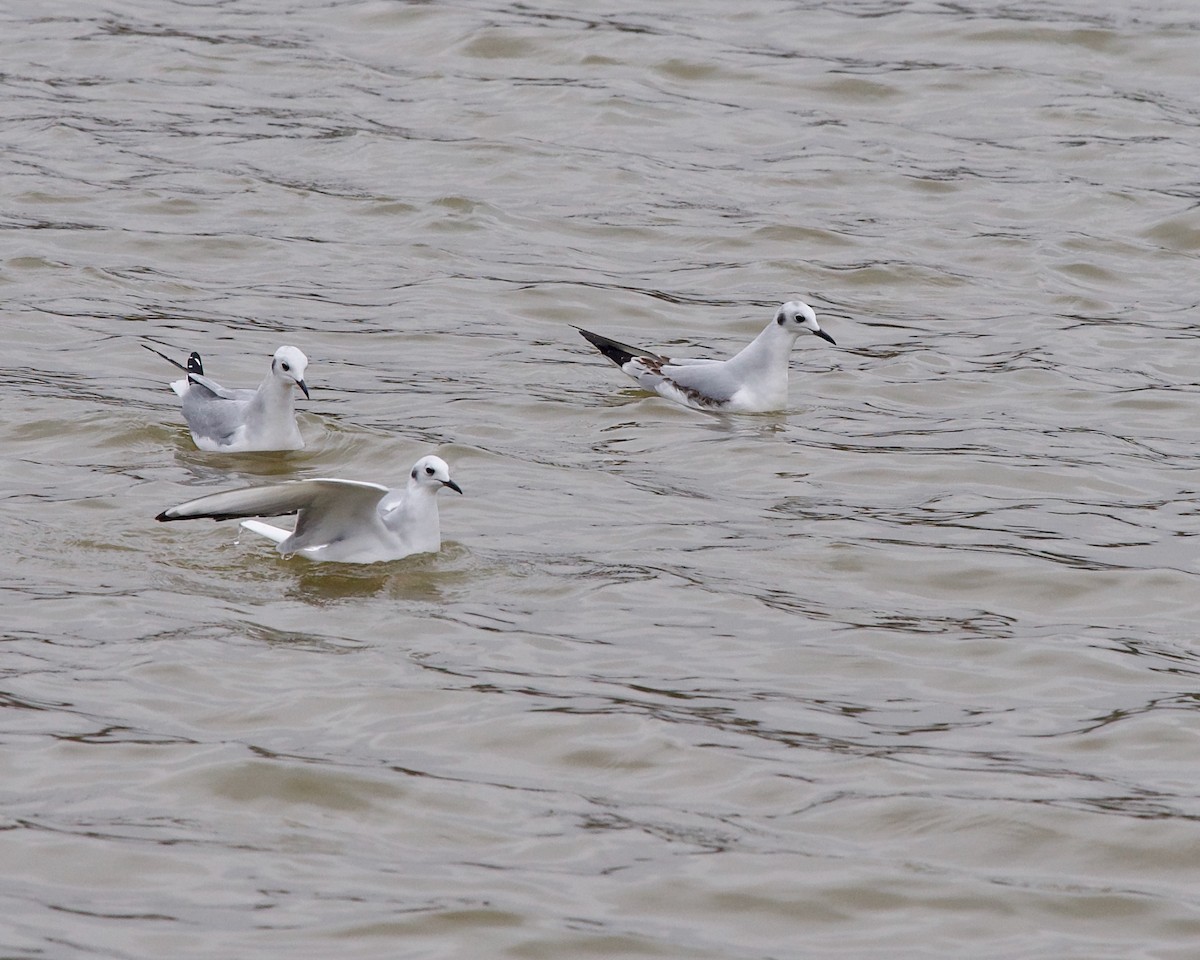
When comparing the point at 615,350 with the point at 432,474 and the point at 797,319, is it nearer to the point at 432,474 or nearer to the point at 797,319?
the point at 797,319

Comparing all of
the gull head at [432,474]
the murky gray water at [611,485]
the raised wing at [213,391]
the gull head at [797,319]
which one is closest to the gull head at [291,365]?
the raised wing at [213,391]

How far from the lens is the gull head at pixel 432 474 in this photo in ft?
33.0

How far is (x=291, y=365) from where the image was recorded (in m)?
11.9

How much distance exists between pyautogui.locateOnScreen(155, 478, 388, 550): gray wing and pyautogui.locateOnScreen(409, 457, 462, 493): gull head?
0.22 meters

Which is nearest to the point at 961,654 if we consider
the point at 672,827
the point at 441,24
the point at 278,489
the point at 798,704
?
the point at 798,704

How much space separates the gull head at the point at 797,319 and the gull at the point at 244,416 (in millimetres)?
3297

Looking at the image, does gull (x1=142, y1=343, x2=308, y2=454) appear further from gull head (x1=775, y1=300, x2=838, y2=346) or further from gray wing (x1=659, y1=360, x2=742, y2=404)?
gull head (x1=775, y1=300, x2=838, y2=346)

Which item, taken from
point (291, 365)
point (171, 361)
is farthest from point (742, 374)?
point (171, 361)

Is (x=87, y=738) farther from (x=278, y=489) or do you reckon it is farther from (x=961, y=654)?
(x=961, y=654)

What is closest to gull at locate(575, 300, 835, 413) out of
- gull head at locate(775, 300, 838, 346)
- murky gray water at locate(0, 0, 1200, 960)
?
gull head at locate(775, 300, 838, 346)

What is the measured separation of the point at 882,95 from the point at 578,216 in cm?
469

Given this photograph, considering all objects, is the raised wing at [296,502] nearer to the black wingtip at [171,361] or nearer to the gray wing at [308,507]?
the gray wing at [308,507]

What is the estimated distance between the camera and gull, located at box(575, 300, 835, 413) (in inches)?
525

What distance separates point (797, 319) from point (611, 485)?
98.0 inches
